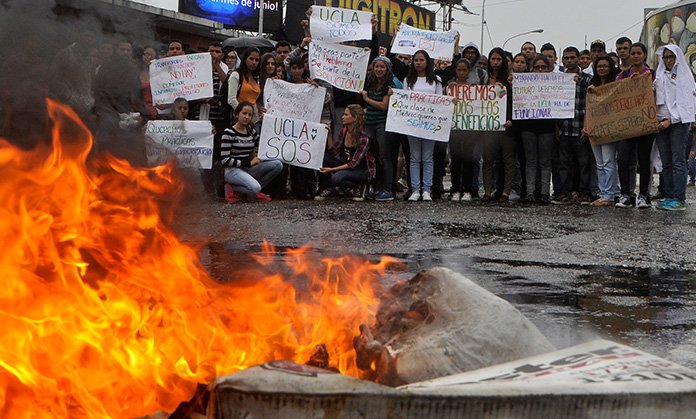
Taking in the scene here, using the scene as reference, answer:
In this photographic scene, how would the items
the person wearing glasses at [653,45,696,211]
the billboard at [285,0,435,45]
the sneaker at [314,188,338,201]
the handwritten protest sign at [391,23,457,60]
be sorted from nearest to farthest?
the person wearing glasses at [653,45,696,211] → the sneaker at [314,188,338,201] → the handwritten protest sign at [391,23,457,60] → the billboard at [285,0,435,45]

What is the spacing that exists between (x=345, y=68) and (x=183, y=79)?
2327mm

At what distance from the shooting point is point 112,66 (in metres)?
3.73

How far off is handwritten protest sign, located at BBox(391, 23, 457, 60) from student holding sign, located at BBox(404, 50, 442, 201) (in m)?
0.82

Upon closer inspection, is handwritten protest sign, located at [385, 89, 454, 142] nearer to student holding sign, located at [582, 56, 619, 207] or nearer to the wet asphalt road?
the wet asphalt road

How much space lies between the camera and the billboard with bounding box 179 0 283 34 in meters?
35.1

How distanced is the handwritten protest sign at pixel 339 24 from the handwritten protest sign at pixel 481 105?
1.75 metres

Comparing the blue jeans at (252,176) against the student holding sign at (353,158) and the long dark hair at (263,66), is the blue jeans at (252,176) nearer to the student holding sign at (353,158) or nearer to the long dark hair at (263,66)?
the student holding sign at (353,158)

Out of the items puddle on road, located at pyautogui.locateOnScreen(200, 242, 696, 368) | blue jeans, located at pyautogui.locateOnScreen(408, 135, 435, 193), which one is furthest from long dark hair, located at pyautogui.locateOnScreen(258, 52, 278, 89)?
puddle on road, located at pyautogui.locateOnScreen(200, 242, 696, 368)

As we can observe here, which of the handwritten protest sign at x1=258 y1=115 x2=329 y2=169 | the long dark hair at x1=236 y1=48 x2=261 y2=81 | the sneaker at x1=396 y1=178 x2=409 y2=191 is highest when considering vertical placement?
the long dark hair at x1=236 y1=48 x2=261 y2=81

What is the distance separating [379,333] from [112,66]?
1868 millimetres

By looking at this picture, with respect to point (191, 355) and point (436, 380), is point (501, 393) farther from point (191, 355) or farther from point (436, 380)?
point (191, 355)

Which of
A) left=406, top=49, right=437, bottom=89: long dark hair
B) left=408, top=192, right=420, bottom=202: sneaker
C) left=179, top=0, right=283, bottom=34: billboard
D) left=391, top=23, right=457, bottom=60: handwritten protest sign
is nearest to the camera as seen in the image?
left=408, top=192, right=420, bottom=202: sneaker

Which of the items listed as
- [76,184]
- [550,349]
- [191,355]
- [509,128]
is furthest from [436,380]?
[509,128]

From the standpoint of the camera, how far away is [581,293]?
4875 mm
